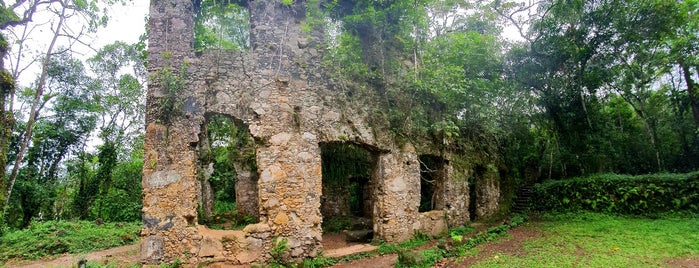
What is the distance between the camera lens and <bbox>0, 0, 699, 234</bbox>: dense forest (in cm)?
991

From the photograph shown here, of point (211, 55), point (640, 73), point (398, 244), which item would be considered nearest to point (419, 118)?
point (398, 244)

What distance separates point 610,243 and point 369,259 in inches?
201

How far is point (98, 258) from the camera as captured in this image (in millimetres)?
8656

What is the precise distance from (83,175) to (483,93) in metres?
16.6

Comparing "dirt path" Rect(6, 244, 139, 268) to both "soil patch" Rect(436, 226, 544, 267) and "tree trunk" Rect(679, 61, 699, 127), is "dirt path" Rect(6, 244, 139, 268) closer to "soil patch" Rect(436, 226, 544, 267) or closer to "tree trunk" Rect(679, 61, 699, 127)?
"soil patch" Rect(436, 226, 544, 267)

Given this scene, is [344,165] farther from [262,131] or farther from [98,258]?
[98,258]

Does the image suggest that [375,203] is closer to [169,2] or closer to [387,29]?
[387,29]

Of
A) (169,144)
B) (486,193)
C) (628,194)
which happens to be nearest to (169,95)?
(169,144)

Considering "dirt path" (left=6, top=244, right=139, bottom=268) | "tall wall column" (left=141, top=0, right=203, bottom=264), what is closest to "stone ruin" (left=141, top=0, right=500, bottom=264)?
"tall wall column" (left=141, top=0, right=203, bottom=264)

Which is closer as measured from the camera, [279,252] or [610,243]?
[279,252]

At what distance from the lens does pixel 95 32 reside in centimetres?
1085

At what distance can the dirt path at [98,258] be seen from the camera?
26.7 ft

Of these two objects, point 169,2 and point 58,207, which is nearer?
point 169,2

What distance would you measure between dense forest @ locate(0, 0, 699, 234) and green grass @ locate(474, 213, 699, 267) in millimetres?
3331
